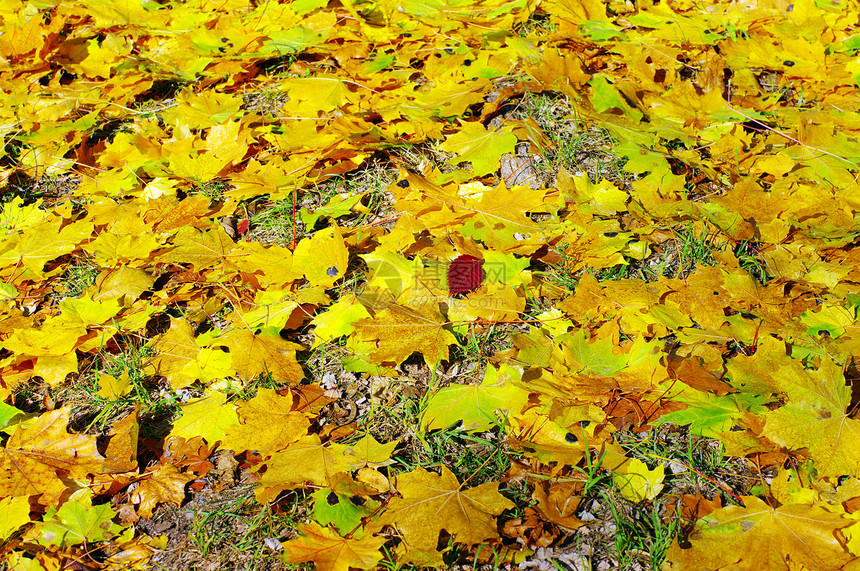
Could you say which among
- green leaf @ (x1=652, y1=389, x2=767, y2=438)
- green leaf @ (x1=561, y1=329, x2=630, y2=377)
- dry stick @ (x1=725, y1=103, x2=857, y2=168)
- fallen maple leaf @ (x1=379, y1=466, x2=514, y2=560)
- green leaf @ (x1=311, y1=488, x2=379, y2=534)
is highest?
dry stick @ (x1=725, y1=103, x2=857, y2=168)

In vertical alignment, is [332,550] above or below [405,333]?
below

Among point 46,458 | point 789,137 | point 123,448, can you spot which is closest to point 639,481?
point 123,448

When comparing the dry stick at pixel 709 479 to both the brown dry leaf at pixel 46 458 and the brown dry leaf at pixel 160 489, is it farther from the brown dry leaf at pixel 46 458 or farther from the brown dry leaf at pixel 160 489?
the brown dry leaf at pixel 46 458

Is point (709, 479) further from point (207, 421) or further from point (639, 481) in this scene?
point (207, 421)

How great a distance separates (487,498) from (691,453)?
577 mm

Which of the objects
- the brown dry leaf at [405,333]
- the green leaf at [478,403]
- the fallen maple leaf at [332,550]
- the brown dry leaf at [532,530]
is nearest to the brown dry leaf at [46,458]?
the fallen maple leaf at [332,550]

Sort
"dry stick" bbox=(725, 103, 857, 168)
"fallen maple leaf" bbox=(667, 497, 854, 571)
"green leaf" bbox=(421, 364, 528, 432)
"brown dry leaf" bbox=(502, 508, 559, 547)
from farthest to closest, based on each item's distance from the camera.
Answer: "dry stick" bbox=(725, 103, 857, 168) < "green leaf" bbox=(421, 364, 528, 432) < "brown dry leaf" bbox=(502, 508, 559, 547) < "fallen maple leaf" bbox=(667, 497, 854, 571)

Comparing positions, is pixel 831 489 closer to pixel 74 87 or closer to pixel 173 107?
pixel 173 107

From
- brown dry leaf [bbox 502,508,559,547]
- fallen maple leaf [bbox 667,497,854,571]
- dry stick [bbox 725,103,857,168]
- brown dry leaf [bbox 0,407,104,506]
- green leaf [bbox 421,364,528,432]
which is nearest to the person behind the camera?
fallen maple leaf [bbox 667,497,854,571]

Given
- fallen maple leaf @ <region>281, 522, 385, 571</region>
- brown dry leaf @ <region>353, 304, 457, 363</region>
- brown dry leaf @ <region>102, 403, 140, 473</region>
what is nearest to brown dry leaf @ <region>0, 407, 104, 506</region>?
brown dry leaf @ <region>102, 403, 140, 473</region>

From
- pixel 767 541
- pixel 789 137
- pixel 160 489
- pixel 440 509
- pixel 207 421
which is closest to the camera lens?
pixel 767 541

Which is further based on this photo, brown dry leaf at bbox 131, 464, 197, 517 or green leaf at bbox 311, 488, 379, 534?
brown dry leaf at bbox 131, 464, 197, 517

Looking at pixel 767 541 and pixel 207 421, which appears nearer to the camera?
pixel 767 541

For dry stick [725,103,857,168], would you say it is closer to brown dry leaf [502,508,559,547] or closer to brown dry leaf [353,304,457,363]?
brown dry leaf [353,304,457,363]
